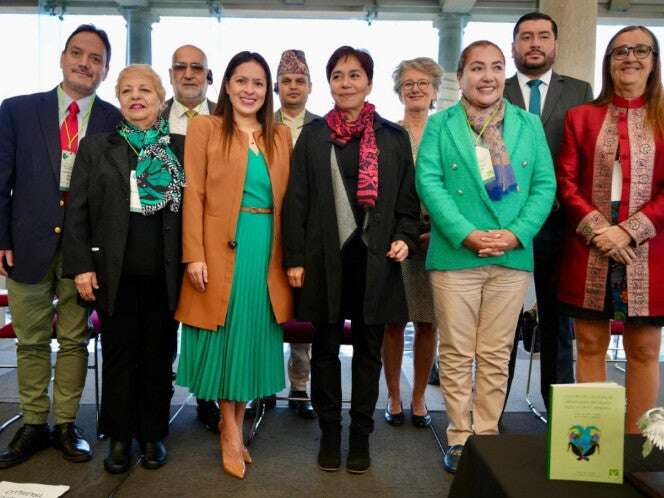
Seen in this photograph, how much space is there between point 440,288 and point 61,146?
1618 millimetres

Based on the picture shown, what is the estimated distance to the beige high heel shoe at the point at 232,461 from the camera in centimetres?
244

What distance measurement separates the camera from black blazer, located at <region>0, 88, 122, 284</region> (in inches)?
97.2

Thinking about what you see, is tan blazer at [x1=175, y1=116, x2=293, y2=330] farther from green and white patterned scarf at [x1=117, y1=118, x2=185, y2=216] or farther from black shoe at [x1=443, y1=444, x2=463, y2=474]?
black shoe at [x1=443, y1=444, x2=463, y2=474]

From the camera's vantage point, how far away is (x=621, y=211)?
2.37 meters

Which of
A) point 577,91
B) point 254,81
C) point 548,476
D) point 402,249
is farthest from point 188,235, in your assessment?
point 577,91

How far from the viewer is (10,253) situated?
8.20 feet

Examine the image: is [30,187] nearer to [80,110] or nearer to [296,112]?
[80,110]

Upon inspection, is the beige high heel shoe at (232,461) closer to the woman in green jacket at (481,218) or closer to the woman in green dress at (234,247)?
the woman in green dress at (234,247)

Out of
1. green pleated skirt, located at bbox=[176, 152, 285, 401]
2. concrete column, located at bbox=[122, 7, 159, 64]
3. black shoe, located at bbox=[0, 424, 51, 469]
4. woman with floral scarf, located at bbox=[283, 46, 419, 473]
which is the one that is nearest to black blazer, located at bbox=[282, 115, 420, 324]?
woman with floral scarf, located at bbox=[283, 46, 419, 473]

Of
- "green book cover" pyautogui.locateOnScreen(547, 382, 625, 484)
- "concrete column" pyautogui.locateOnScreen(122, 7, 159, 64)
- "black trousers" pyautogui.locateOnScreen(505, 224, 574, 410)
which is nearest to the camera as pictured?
"green book cover" pyautogui.locateOnScreen(547, 382, 625, 484)

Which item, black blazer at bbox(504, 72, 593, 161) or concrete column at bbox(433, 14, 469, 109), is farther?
concrete column at bbox(433, 14, 469, 109)

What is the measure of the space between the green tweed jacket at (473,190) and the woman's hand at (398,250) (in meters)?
0.14

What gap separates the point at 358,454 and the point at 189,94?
71.1 inches

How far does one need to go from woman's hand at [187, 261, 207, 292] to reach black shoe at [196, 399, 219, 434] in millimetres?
856
